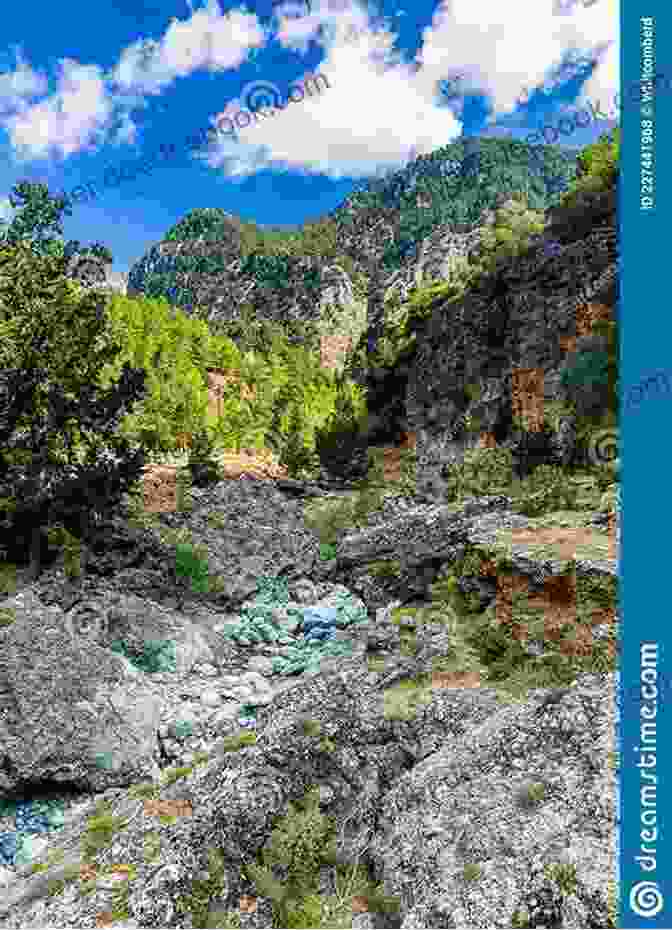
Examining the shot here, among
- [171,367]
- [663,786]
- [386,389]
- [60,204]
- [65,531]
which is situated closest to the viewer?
[663,786]

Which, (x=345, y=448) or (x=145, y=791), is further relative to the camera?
(x=345, y=448)

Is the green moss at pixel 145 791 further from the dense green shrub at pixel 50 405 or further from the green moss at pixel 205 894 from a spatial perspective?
the dense green shrub at pixel 50 405

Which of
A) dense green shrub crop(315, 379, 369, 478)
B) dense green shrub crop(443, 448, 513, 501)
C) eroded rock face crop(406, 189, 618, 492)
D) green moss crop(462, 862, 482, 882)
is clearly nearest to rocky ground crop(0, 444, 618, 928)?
green moss crop(462, 862, 482, 882)

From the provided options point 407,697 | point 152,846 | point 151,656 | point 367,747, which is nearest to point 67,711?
point 151,656

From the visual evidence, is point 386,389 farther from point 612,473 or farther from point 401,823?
point 401,823

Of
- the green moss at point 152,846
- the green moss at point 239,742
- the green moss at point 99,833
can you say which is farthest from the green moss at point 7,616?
the green moss at point 152,846

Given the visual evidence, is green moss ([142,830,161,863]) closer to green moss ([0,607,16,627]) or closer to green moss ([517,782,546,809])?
green moss ([517,782,546,809])

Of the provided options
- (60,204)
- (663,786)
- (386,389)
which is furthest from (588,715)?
(386,389)

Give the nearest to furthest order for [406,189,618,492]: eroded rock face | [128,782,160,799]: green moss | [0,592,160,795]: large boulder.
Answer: [128,782,160,799]: green moss < [0,592,160,795]: large boulder < [406,189,618,492]: eroded rock face

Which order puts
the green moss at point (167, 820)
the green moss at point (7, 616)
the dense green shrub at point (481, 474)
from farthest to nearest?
the dense green shrub at point (481, 474) → the green moss at point (7, 616) → the green moss at point (167, 820)

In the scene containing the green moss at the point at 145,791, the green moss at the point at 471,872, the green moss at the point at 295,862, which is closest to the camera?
the green moss at the point at 471,872

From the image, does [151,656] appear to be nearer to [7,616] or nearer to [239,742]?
[7,616]

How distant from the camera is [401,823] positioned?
725cm

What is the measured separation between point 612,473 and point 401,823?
1095cm
